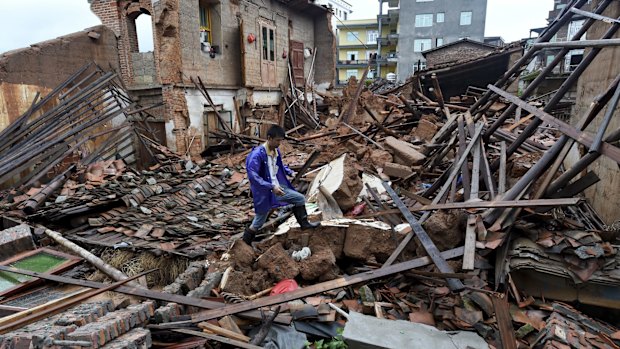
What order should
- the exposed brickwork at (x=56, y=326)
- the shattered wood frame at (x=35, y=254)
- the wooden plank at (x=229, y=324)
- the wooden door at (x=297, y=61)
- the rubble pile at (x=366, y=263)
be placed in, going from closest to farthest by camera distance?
the exposed brickwork at (x=56, y=326) < the rubble pile at (x=366, y=263) < the wooden plank at (x=229, y=324) < the shattered wood frame at (x=35, y=254) < the wooden door at (x=297, y=61)

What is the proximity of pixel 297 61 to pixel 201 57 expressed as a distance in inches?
251

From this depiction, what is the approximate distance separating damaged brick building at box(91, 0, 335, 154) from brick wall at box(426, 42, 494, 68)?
9658mm

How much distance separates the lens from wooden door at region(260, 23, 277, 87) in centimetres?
1431

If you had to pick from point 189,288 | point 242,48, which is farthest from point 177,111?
point 189,288

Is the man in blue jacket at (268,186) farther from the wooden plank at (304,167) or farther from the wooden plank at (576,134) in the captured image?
the wooden plank at (576,134)

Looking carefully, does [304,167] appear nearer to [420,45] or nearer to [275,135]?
[275,135]

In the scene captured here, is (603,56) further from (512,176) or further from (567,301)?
(567,301)

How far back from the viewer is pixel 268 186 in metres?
4.54

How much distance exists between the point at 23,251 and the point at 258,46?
36.8 ft

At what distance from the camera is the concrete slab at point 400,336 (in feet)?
9.46

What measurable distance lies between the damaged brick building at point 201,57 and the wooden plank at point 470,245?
9.61 meters

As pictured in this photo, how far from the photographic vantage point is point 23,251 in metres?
4.89

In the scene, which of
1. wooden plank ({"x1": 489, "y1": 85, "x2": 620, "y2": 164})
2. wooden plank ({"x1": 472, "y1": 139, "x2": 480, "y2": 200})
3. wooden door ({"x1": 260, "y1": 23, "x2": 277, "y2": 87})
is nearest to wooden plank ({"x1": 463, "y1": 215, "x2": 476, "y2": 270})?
wooden plank ({"x1": 472, "y1": 139, "x2": 480, "y2": 200})

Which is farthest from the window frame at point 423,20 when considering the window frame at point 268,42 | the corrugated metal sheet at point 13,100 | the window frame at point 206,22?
the corrugated metal sheet at point 13,100
